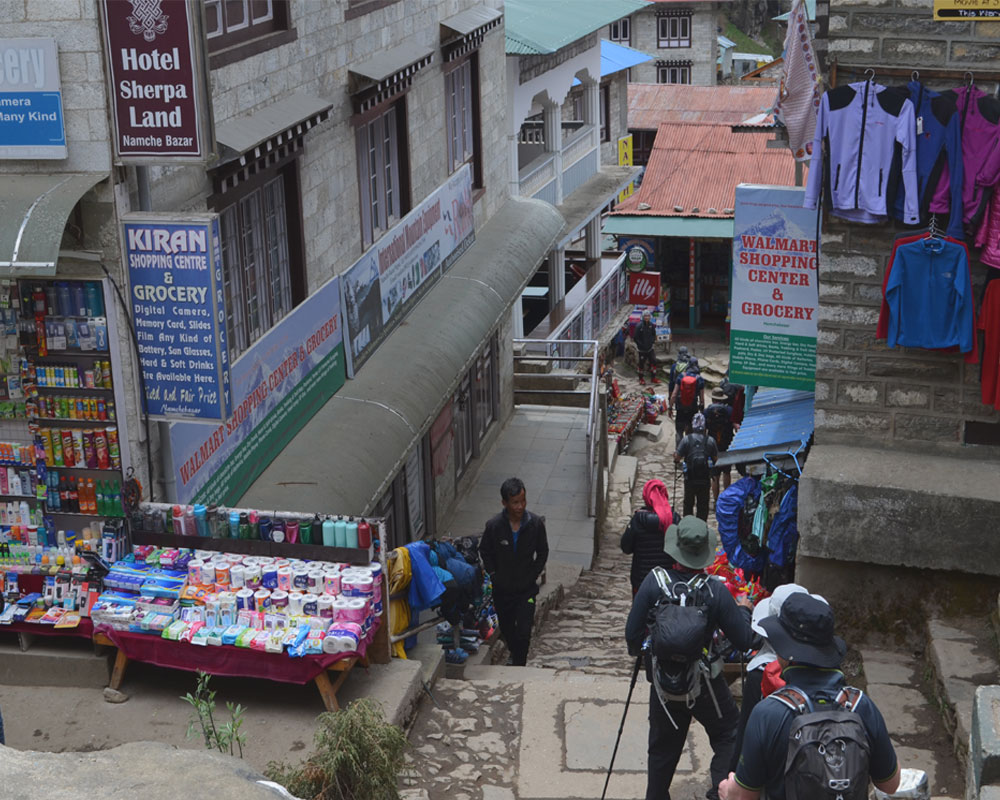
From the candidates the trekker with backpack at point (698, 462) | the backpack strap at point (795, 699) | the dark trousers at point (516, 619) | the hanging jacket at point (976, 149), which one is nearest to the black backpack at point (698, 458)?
the trekker with backpack at point (698, 462)

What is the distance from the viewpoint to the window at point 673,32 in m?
52.7

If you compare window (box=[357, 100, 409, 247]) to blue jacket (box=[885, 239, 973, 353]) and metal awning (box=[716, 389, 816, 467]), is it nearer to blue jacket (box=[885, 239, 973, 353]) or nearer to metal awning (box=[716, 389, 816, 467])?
metal awning (box=[716, 389, 816, 467])

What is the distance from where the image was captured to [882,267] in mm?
9539

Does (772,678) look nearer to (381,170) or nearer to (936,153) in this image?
(936,153)

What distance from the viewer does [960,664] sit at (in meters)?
8.38

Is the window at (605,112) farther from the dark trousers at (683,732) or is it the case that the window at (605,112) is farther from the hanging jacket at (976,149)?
the dark trousers at (683,732)

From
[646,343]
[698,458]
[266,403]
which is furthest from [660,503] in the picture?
[646,343]

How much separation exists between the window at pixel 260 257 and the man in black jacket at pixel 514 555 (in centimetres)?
244

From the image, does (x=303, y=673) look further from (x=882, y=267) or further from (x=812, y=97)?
(x=812, y=97)

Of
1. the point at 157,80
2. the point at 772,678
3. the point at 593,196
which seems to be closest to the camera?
the point at 772,678

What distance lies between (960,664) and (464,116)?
10858mm

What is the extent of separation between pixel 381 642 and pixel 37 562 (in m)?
2.41

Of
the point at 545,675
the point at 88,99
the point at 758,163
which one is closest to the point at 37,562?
the point at 88,99

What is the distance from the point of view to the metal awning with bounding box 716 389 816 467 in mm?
10891
